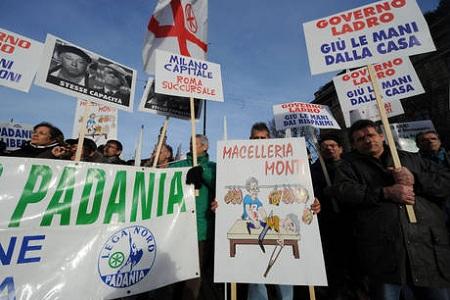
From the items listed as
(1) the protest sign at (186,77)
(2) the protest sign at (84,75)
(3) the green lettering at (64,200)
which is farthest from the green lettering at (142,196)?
(1) the protest sign at (186,77)

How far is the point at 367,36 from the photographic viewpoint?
117 inches

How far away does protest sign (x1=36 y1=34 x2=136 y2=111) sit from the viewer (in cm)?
279

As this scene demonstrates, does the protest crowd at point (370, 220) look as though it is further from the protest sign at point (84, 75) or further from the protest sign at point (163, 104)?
the protest sign at point (84, 75)

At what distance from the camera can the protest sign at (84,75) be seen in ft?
9.16

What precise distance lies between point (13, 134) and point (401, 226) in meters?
7.21

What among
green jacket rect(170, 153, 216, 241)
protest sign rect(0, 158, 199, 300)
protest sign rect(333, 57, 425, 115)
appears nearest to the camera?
protest sign rect(0, 158, 199, 300)

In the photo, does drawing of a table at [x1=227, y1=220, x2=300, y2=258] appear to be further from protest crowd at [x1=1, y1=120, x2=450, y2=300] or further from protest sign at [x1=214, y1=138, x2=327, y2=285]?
protest crowd at [x1=1, y1=120, x2=450, y2=300]

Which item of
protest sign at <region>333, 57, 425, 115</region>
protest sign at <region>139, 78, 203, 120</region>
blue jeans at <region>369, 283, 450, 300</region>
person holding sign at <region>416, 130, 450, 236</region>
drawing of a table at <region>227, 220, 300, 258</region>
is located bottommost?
blue jeans at <region>369, 283, 450, 300</region>

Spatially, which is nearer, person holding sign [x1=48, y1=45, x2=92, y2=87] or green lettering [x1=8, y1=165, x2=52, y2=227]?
green lettering [x1=8, y1=165, x2=52, y2=227]

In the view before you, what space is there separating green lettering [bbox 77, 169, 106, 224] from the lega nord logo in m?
0.28

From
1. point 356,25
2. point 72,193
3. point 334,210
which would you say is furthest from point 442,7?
point 72,193

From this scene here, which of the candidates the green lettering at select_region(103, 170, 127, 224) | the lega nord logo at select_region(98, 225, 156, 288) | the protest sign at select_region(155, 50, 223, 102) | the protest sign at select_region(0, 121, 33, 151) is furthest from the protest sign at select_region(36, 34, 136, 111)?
the protest sign at select_region(0, 121, 33, 151)

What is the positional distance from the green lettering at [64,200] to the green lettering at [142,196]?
56 cm

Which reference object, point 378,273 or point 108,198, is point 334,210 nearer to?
point 378,273
